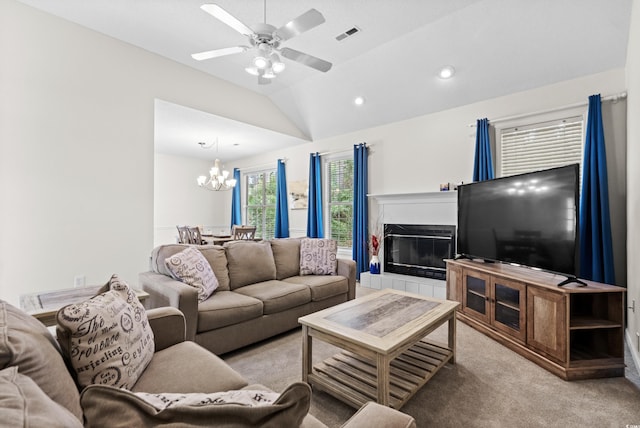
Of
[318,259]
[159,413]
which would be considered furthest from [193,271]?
[159,413]

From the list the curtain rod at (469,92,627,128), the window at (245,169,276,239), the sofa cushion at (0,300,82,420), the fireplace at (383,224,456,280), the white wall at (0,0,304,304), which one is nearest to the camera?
the sofa cushion at (0,300,82,420)

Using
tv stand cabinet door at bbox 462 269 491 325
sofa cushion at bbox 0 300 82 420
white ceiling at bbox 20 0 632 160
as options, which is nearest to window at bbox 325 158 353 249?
white ceiling at bbox 20 0 632 160

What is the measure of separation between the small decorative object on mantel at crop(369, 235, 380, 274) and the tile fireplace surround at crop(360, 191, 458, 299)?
0.31ft

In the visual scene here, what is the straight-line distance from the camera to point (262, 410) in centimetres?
60

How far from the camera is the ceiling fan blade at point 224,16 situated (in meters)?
2.08

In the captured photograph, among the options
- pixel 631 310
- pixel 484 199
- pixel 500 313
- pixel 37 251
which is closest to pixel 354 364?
pixel 500 313

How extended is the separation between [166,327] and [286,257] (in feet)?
6.61

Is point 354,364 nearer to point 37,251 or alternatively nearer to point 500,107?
point 37,251

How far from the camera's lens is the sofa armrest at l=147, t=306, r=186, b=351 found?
1.63 m

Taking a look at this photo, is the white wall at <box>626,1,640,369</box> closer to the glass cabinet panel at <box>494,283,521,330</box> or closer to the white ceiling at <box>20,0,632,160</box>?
the white ceiling at <box>20,0,632,160</box>

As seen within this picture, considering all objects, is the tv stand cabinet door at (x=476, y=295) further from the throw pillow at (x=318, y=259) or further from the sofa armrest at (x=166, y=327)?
the sofa armrest at (x=166, y=327)

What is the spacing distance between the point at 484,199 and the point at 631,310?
150 cm

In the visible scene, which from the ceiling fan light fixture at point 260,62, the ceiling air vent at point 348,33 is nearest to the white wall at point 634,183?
the ceiling air vent at point 348,33

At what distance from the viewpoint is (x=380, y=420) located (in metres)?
0.80
